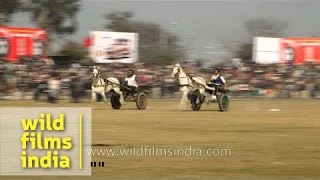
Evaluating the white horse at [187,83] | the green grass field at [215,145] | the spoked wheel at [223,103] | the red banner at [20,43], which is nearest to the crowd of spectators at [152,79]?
the red banner at [20,43]

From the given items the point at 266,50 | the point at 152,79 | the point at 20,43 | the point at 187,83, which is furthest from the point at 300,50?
the point at 187,83

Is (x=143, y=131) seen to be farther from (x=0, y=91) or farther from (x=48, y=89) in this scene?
(x=0, y=91)

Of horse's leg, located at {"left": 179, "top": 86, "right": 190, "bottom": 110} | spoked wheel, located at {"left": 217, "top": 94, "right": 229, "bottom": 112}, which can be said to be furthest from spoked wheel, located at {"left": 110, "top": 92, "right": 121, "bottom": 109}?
spoked wheel, located at {"left": 217, "top": 94, "right": 229, "bottom": 112}

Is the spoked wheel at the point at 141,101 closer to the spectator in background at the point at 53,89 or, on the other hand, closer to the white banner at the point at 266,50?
the spectator in background at the point at 53,89

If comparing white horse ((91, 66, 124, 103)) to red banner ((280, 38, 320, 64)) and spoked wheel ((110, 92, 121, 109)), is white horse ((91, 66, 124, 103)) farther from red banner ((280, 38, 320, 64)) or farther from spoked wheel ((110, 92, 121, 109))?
red banner ((280, 38, 320, 64))

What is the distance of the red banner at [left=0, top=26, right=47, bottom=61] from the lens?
5131 centimetres

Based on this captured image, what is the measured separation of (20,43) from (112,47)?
23.3 ft

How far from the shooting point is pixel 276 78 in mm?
51781

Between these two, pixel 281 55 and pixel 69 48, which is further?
pixel 69 48

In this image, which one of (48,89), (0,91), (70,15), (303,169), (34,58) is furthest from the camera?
(70,15)

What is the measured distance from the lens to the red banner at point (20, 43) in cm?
5131

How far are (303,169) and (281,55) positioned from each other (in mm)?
50424

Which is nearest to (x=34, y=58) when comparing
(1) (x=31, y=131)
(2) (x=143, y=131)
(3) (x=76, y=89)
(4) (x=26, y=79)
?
(4) (x=26, y=79)

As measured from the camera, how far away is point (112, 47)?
2153 inches
